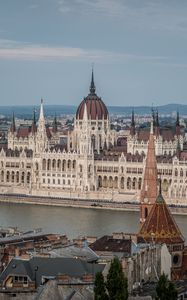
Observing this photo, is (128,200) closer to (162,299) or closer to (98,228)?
(98,228)

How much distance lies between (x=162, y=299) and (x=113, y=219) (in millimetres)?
33040

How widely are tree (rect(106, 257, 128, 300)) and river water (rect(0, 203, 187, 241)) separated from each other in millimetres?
21857

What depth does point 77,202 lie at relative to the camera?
6138 cm

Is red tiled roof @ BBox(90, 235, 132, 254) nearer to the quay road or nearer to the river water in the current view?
the river water

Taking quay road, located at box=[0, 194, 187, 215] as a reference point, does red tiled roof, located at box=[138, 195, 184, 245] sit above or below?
above

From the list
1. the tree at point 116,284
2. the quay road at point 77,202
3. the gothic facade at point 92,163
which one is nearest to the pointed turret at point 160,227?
the tree at point 116,284

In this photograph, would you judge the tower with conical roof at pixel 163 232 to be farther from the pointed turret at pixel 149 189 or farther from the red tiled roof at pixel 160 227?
the pointed turret at pixel 149 189

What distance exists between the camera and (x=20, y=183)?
2717 inches

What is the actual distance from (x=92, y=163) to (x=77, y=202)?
5.26 m

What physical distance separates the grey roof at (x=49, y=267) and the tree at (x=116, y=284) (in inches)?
92.5

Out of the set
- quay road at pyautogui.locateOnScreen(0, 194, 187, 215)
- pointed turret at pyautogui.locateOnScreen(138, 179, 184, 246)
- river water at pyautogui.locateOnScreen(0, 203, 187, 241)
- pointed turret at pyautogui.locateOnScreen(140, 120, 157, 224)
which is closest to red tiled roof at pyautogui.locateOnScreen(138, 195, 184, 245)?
pointed turret at pyautogui.locateOnScreen(138, 179, 184, 246)

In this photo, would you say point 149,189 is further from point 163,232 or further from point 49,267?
point 49,267

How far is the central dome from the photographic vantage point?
70.1 metres

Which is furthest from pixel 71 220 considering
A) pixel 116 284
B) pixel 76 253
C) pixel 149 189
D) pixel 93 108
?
pixel 116 284
